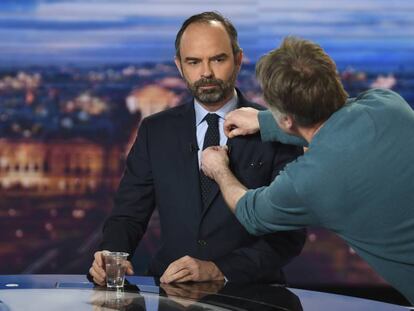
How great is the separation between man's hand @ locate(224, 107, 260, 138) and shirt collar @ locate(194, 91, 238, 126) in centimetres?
16

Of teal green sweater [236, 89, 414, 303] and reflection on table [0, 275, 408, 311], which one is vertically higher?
teal green sweater [236, 89, 414, 303]

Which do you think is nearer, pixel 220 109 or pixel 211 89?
pixel 211 89

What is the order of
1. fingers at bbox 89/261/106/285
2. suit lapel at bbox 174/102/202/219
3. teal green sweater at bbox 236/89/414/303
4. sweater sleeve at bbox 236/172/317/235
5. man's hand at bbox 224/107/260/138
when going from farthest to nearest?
1. suit lapel at bbox 174/102/202/219
2. man's hand at bbox 224/107/260/138
3. fingers at bbox 89/261/106/285
4. sweater sleeve at bbox 236/172/317/235
5. teal green sweater at bbox 236/89/414/303

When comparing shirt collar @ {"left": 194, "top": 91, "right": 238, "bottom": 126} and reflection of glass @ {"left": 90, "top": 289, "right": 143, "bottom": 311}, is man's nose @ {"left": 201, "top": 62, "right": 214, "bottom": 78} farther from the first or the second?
Answer: reflection of glass @ {"left": 90, "top": 289, "right": 143, "bottom": 311}

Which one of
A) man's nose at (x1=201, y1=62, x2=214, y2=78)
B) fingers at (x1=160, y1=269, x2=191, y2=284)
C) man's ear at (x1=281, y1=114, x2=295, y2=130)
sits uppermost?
man's nose at (x1=201, y1=62, x2=214, y2=78)

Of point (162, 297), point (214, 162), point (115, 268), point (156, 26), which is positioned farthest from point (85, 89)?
point (162, 297)

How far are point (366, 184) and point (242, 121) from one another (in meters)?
0.88

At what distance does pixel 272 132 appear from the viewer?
3018 millimetres

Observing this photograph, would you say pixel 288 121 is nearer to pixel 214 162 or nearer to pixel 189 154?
pixel 214 162

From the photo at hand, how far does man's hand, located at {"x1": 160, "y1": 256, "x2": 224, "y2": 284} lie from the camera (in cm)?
281

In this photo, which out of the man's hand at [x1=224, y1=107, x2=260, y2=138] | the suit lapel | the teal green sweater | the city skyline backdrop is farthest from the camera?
the city skyline backdrop

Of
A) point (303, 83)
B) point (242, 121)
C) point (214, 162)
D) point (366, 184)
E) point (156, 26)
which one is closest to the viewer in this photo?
point (366, 184)

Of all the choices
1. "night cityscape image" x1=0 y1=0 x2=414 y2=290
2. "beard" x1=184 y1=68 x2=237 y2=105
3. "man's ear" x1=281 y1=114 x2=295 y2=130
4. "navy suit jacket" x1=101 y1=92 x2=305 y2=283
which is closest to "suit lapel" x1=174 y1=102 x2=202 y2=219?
"navy suit jacket" x1=101 y1=92 x2=305 y2=283

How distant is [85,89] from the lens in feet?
17.6
